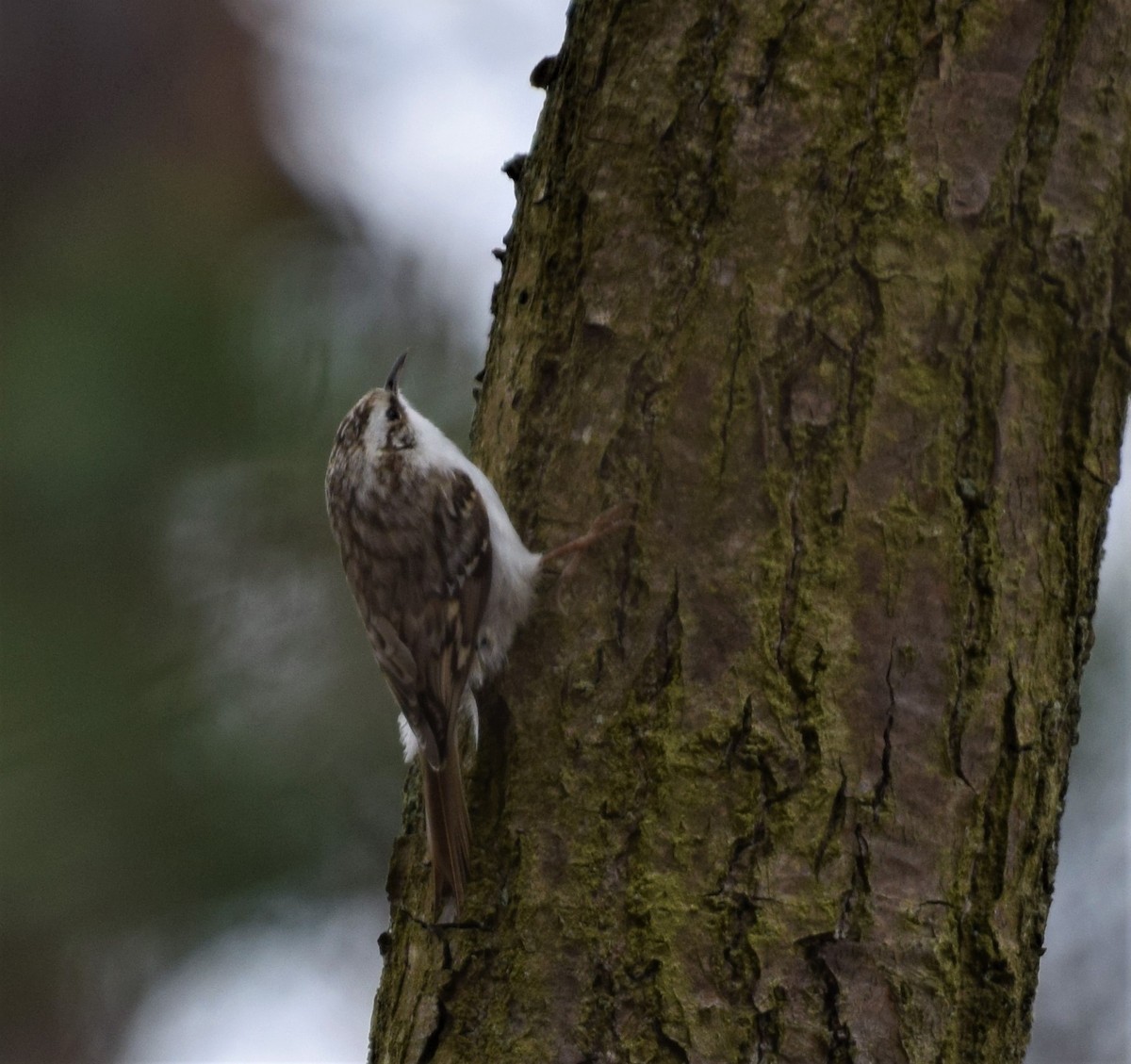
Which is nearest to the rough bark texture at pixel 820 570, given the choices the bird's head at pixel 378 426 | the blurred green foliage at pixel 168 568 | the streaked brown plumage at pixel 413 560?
the streaked brown plumage at pixel 413 560

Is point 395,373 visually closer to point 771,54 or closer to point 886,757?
point 771,54

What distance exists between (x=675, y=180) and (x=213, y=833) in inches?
64.3

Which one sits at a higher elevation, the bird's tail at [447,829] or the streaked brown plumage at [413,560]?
the streaked brown plumage at [413,560]

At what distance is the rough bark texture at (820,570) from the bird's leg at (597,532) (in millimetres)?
20

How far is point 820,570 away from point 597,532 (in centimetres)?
28

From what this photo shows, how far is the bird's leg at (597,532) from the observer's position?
5.34 ft

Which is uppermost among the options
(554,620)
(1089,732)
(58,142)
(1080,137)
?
(58,142)

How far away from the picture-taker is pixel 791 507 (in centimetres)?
154

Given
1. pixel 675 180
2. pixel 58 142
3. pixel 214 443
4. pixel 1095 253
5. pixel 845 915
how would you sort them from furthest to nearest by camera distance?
pixel 58 142 < pixel 214 443 < pixel 675 180 < pixel 1095 253 < pixel 845 915

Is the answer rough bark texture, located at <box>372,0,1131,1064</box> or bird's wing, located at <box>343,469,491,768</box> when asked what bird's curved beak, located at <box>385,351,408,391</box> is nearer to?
bird's wing, located at <box>343,469,491,768</box>

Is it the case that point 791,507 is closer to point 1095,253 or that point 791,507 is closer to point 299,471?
point 1095,253

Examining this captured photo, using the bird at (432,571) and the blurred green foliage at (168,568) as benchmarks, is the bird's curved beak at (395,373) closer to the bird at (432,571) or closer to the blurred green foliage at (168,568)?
the bird at (432,571)

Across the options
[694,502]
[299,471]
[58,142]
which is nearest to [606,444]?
[694,502]

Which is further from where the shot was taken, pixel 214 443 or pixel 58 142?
pixel 58 142
